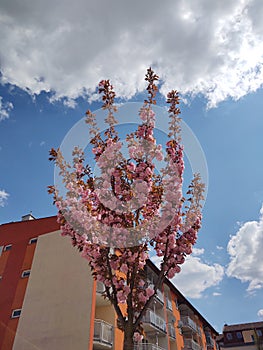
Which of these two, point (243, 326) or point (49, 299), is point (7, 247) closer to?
point (49, 299)

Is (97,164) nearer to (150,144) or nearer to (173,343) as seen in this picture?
(150,144)

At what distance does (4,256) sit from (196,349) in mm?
21042

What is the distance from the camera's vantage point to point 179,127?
6160mm

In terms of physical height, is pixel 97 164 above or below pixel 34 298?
below

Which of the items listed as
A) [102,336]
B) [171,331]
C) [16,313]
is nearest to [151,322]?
[171,331]

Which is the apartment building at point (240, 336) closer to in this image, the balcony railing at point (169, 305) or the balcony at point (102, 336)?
the balcony railing at point (169, 305)

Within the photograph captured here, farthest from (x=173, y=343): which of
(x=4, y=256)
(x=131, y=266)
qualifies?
(x=131, y=266)

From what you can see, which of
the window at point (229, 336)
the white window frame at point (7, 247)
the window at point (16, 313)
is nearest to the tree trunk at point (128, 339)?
the window at point (16, 313)

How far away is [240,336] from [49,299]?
44289 millimetres

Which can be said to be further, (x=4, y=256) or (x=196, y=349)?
(x=196, y=349)

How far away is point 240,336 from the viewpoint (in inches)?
1914

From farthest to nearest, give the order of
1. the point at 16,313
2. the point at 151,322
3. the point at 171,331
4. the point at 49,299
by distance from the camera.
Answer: the point at 171,331, the point at 151,322, the point at 16,313, the point at 49,299

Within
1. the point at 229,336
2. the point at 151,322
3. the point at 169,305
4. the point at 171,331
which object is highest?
the point at 229,336

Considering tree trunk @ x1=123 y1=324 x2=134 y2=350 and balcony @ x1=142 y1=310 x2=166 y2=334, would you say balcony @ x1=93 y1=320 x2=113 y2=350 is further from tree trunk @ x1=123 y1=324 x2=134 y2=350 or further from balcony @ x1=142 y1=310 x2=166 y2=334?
tree trunk @ x1=123 y1=324 x2=134 y2=350
